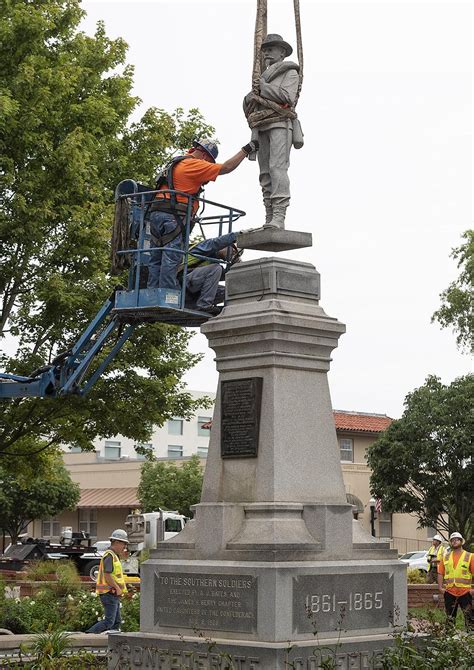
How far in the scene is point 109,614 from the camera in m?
16.9

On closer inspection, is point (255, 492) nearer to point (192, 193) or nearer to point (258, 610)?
point (258, 610)

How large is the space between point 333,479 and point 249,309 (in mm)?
1685

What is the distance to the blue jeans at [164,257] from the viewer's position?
1348 cm

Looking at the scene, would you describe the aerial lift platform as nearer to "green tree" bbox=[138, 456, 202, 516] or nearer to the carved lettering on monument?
the carved lettering on monument

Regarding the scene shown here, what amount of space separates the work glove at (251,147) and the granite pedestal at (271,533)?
4.09 ft

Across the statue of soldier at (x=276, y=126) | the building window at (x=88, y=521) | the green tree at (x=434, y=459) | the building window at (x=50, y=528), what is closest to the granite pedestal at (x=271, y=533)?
the statue of soldier at (x=276, y=126)

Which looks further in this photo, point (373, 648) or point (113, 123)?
point (113, 123)

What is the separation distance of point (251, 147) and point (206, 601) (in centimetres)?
436

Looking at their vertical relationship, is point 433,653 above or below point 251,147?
below

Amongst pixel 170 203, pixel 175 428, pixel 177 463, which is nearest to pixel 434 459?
pixel 177 463

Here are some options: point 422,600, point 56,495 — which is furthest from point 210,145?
point 56,495

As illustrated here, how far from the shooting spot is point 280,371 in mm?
11242

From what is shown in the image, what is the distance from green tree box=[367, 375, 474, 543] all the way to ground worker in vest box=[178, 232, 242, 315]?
36319mm

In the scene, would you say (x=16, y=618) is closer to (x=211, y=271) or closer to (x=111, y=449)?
(x=211, y=271)
